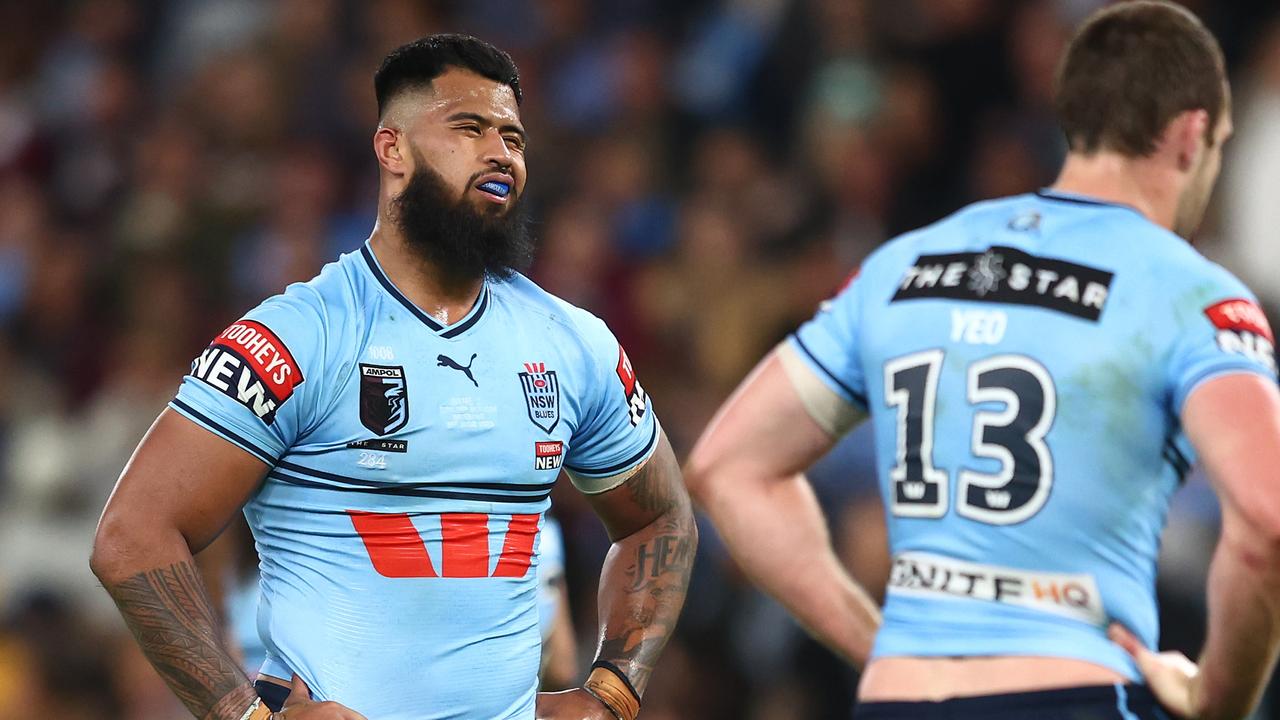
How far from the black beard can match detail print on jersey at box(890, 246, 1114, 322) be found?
0.89 m

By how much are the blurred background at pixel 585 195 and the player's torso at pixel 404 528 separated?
3537 millimetres

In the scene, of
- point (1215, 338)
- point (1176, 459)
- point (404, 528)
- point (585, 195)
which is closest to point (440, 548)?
point (404, 528)

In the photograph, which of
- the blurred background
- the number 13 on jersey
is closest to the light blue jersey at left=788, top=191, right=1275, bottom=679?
the number 13 on jersey

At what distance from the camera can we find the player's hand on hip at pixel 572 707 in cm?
395

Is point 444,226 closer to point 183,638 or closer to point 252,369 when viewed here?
point 252,369

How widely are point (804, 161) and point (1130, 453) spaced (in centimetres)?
655

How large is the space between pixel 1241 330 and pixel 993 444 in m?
0.51

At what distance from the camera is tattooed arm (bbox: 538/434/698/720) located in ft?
13.7

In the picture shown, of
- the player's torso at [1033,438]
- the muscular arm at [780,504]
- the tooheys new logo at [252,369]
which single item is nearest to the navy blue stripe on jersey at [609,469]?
the muscular arm at [780,504]

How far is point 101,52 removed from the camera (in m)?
12.9

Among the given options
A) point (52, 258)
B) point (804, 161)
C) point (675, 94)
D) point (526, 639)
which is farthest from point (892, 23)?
point (526, 639)

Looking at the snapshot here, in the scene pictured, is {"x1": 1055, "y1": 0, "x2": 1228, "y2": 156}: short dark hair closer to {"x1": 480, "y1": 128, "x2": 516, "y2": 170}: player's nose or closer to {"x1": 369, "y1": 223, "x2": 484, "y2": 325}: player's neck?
{"x1": 480, "y1": 128, "x2": 516, "y2": 170}: player's nose

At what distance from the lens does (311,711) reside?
3.49m

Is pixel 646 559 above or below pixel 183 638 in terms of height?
below
